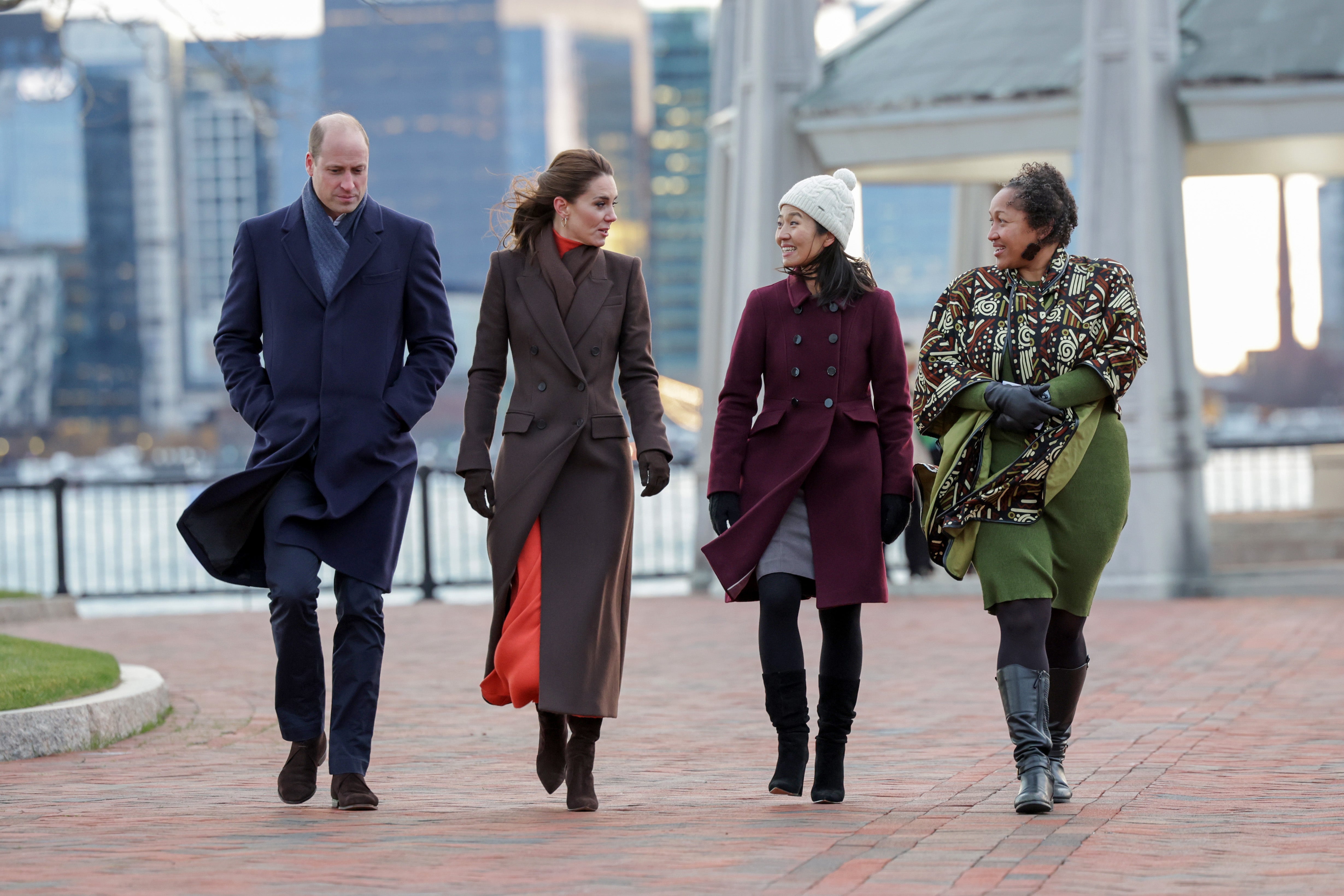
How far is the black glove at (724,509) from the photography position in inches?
200

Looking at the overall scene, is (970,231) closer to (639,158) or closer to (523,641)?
(523,641)

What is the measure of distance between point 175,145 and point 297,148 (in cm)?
1678

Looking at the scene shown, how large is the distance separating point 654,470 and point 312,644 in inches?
43.3

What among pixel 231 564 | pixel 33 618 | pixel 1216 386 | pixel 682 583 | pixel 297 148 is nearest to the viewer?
pixel 231 564

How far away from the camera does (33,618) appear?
1252 cm

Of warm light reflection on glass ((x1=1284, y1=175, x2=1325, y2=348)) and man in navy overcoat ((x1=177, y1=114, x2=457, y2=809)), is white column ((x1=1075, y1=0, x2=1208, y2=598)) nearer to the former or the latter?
man in navy overcoat ((x1=177, y1=114, x2=457, y2=809))

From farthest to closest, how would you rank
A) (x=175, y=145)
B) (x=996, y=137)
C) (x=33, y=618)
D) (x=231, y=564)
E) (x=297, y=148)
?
1. (x=297, y=148)
2. (x=175, y=145)
3. (x=996, y=137)
4. (x=33, y=618)
5. (x=231, y=564)

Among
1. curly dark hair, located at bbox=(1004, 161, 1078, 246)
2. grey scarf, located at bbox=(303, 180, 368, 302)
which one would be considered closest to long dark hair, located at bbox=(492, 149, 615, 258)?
grey scarf, located at bbox=(303, 180, 368, 302)

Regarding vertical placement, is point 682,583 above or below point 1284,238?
below

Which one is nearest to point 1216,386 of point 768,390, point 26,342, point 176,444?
point 176,444

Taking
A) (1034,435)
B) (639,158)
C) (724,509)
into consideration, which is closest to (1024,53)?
(1034,435)

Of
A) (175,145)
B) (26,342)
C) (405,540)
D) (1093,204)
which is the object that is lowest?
(405,540)

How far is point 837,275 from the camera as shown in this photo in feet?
16.7

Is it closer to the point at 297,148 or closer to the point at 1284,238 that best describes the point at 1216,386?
the point at 1284,238
